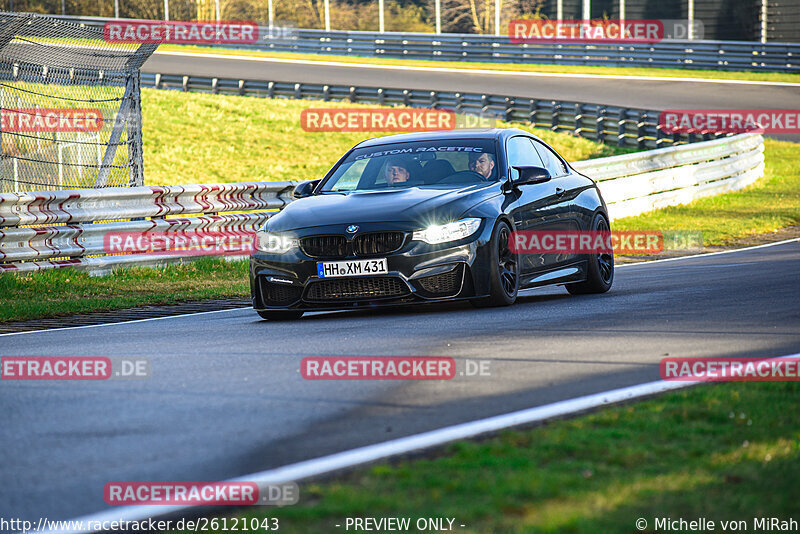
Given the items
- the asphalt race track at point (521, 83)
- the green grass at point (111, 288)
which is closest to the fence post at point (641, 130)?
the asphalt race track at point (521, 83)

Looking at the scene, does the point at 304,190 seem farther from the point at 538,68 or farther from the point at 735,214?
the point at 538,68

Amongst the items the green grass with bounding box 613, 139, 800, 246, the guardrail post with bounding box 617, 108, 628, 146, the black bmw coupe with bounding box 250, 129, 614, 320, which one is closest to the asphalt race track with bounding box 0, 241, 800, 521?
the black bmw coupe with bounding box 250, 129, 614, 320

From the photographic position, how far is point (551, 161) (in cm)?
1164

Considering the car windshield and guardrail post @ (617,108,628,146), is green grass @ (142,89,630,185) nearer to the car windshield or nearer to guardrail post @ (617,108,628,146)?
guardrail post @ (617,108,628,146)

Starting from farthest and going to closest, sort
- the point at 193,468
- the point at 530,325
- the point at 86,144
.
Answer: the point at 86,144, the point at 530,325, the point at 193,468

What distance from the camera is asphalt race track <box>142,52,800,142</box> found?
3619 cm

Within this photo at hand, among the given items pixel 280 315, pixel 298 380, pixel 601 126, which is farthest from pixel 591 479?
pixel 601 126

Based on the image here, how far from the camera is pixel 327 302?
9484 millimetres

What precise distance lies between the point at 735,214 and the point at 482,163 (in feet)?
36.0

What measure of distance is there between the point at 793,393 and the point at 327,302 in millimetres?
4410

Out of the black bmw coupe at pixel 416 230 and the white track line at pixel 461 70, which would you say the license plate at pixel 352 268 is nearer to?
the black bmw coupe at pixel 416 230

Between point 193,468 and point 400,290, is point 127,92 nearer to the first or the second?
point 400,290

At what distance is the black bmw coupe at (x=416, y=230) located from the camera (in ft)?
30.7

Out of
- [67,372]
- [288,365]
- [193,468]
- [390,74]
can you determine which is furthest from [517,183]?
[390,74]
